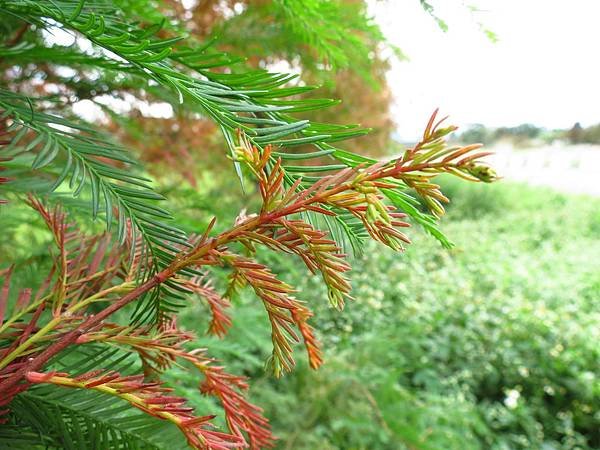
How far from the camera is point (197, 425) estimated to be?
0.79ft

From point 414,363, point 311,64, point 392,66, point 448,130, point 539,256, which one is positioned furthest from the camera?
point 539,256

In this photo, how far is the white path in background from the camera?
30.0ft

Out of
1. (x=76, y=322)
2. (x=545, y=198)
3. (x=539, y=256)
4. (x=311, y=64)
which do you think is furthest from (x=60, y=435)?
(x=545, y=198)

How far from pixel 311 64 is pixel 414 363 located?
2.28 meters

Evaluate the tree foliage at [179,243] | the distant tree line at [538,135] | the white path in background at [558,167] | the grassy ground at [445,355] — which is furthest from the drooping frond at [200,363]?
the distant tree line at [538,135]

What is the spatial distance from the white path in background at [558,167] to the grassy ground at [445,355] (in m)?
4.32

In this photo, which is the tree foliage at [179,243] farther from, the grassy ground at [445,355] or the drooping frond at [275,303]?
the grassy ground at [445,355]

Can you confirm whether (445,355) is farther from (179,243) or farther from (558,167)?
(558,167)

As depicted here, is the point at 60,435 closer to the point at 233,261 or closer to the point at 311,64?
the point at 233,261

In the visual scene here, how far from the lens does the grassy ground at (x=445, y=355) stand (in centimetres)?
173

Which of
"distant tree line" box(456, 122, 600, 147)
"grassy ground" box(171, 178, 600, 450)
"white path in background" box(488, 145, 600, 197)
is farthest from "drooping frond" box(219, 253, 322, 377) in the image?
"distant tree line" box(456, 122, 600, 147)

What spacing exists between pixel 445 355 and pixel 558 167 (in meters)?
8.92

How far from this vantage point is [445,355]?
2.96 meters

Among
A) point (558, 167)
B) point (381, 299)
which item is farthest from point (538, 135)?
point (381, 299)
